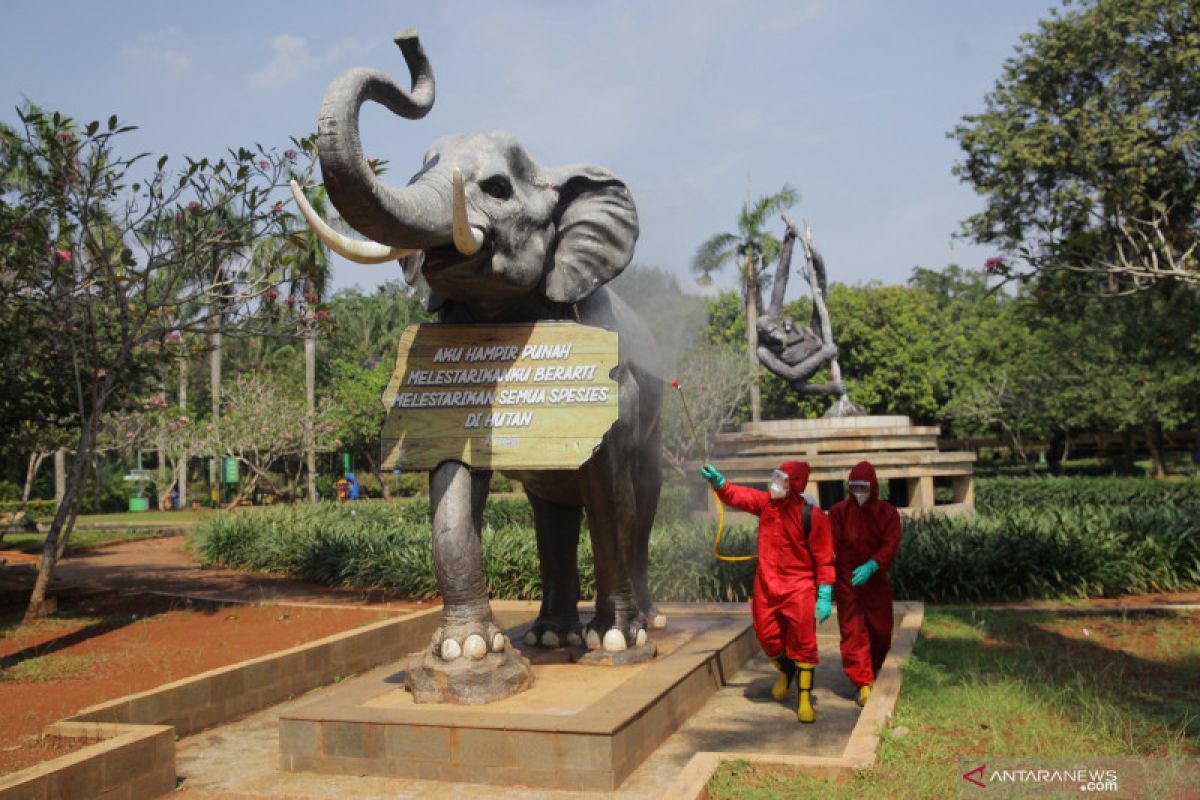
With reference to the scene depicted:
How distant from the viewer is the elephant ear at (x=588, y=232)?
223 inches

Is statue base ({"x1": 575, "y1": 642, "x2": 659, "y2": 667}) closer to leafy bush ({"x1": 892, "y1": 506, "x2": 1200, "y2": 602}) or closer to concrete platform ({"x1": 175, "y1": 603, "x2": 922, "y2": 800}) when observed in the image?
concrete platform ({"x1": 175, "y1": 603, "x2": 922, "y2": 800})

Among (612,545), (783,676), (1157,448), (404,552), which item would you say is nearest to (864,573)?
(783,676)

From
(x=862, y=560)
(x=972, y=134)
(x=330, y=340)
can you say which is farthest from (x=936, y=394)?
(x=862, y=560)

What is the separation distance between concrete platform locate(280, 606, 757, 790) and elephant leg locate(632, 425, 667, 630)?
1305 millimetres

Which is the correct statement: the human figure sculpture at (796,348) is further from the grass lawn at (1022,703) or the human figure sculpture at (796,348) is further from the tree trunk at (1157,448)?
the tree trunk at (1157,448)

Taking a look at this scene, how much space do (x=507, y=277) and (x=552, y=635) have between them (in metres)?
2.55

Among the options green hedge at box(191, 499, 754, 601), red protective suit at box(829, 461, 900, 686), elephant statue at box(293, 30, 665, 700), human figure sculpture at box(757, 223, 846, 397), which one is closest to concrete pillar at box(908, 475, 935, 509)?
human figure sculpture at box(757, 223, 846, 397)

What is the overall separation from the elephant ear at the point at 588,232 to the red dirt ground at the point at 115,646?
350 centimetres

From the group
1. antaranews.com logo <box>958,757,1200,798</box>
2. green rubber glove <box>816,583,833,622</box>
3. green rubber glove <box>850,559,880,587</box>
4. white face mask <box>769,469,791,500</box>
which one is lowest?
antaranews.com logo <box>958,757,1200,798</box>

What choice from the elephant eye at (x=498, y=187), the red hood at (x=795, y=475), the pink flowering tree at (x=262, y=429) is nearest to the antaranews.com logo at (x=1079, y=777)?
the red hood at (x=795, y=475)

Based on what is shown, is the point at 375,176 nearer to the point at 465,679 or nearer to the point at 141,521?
the point at 465,679

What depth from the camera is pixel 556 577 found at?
6703 mm

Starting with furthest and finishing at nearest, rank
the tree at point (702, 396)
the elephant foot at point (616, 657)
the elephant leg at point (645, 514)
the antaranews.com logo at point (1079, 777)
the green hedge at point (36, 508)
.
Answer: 1. the tree at point (702, 396)
2. the green hedge at point (36, 508)
3. the elephant leg at point (645, 514)
4. the elephant foot at point (616, 657)
5. the antaranews.com logo at point (1079, 777)

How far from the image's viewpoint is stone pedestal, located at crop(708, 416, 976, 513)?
1619 centimetres
